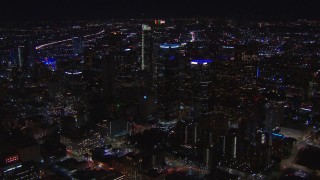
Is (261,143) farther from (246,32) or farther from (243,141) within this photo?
(246,32)

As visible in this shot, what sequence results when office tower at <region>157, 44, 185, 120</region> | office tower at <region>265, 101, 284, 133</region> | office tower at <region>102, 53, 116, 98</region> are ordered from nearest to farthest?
office tower at <region>265, 101, 284, 133</region> → office tower at <region>157, 44, 185, 120</region> → office tower at <region>102, 53, 116, 98</region>

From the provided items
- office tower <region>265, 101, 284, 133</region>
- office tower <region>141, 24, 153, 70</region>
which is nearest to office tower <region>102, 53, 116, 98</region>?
office tower <region>141, 24, 153, 70</region>

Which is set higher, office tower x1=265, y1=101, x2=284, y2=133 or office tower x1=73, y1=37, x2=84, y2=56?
office tower x1=73, y1=37, x2=84, y2=56

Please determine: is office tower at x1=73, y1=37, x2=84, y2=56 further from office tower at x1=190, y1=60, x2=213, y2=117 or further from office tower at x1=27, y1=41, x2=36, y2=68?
office tower at x1=190, y1=60, x2=213, y2=117

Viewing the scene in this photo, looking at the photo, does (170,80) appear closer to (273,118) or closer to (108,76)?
(108,76)

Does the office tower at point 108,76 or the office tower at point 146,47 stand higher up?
the office tower at point 146,47

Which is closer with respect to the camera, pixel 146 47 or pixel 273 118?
pixel 273 118

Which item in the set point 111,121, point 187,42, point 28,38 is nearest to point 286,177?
point 111,121

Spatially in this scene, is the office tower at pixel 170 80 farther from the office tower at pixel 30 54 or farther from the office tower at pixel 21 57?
the office tower at pixel 21 57

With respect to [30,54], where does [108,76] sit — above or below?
below

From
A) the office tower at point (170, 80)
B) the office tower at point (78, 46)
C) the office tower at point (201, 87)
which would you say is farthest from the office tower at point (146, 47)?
the office tower at point (78, 46)

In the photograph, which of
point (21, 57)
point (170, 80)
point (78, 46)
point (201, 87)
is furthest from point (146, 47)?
point (21, 57)

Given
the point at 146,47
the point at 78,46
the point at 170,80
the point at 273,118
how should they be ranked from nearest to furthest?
the point at 273,118 → the point at 170,80 → the point at 146,47 → the point at 78,46
